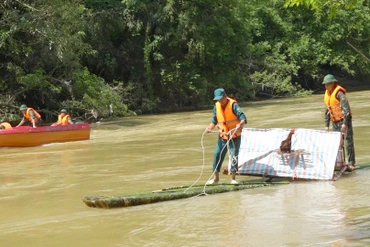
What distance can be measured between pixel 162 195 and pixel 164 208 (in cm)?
52

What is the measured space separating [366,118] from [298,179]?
44.4 feet

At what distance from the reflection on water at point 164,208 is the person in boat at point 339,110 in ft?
2.03

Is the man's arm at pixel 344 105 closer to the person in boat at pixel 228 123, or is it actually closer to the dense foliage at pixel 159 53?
the person in boat at pixel 228 123

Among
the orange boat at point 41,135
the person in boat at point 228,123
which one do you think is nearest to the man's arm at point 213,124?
the person in boat at point 228,123

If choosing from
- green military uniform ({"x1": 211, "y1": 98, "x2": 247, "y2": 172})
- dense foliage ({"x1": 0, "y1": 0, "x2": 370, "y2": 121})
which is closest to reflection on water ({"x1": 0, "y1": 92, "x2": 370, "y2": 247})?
green military uniform ({"x1": 211, "y1": 98, "x2": 247, "y2": 172})

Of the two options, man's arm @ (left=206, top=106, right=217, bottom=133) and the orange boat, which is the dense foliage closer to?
the orange boat

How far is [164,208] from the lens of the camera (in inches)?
436

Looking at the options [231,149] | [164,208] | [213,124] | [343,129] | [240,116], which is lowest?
[164,208]

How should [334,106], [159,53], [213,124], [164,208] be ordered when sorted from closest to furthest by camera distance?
[164,208] → [213,124] → [334,106] → [159,53]

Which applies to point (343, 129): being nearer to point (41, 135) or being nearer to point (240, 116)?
point (240, 116)

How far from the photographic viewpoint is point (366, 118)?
Result: 25.9m

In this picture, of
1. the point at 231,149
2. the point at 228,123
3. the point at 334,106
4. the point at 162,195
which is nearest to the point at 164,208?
the point at 162,195

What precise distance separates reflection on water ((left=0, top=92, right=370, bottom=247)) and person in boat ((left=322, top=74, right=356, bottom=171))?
0.62 m

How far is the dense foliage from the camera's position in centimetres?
3011
